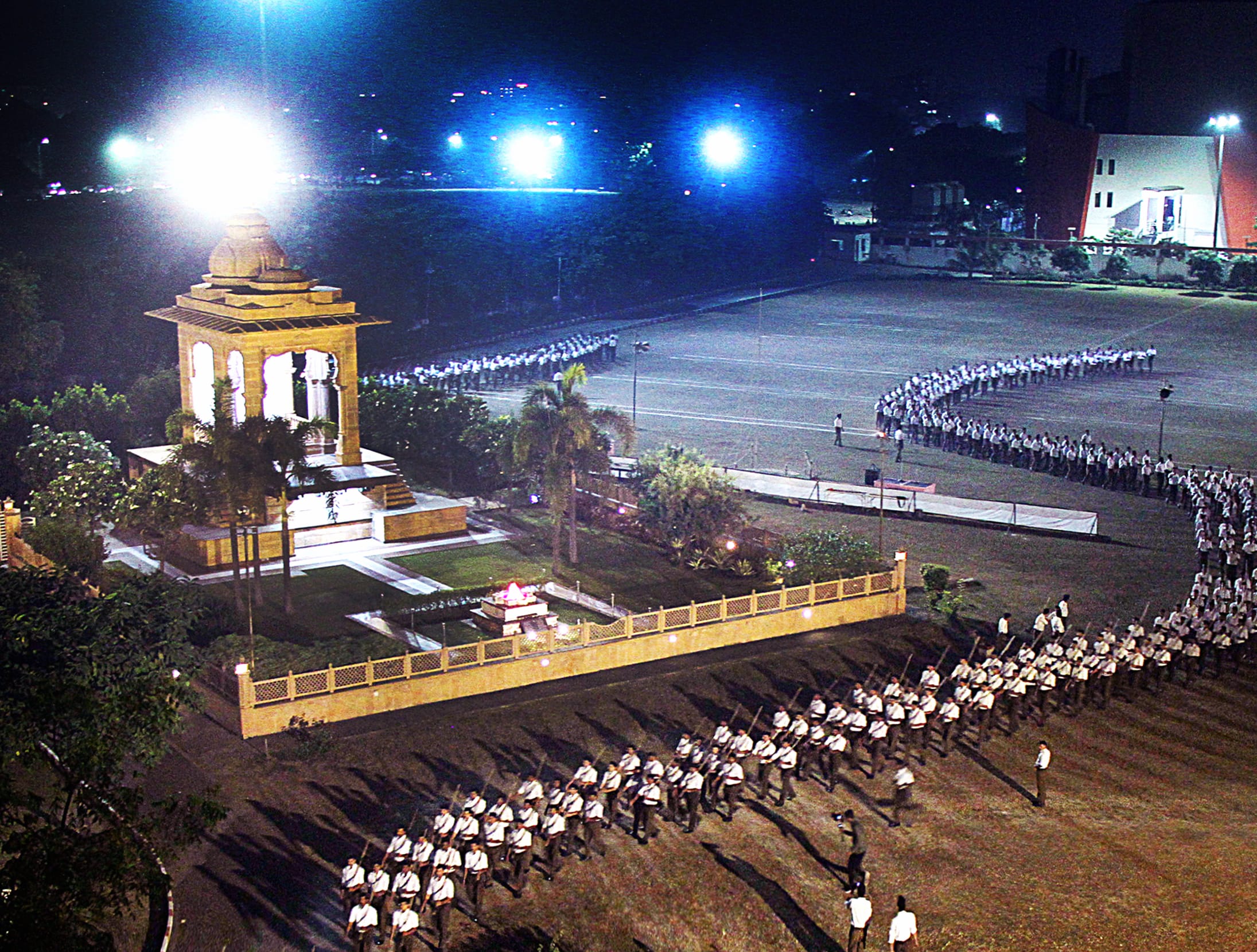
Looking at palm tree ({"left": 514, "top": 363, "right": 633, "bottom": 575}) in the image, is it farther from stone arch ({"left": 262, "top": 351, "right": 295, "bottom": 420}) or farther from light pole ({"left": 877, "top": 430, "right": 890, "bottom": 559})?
stone arch ({"left": 262, "top": 351, "right": 295, "bottom": 420})

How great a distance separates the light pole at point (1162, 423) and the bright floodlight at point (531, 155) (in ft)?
171

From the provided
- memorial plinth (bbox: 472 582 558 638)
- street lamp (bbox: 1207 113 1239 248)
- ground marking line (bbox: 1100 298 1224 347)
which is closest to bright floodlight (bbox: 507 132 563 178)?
street lamp (bbox: 1207 113 1239 248)

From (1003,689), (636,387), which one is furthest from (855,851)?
(636,387)

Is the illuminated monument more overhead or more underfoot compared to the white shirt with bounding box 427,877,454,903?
more overhead

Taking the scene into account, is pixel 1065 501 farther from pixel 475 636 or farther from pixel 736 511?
pixel 475 636

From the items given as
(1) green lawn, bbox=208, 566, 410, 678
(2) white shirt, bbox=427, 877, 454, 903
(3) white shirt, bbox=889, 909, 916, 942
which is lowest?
(3) white shirt, bbox=889, 909, 916, 942

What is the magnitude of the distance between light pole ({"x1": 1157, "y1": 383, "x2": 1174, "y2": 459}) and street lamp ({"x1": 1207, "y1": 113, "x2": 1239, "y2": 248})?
122 feet

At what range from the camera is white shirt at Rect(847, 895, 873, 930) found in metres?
17.2

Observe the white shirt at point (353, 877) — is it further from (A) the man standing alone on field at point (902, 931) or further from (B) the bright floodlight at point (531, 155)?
(B) the bright floodlight at point (531, 155)

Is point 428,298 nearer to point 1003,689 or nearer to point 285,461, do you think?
point 285,461

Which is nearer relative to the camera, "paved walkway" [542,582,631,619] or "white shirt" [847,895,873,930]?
"white shirt" [847,895,873,930]

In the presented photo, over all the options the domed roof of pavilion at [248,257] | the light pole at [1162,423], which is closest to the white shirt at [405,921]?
the domed roof of pavilion at [248,257]

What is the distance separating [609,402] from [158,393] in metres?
15.8

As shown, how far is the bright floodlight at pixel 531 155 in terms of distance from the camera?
96.2 metres
